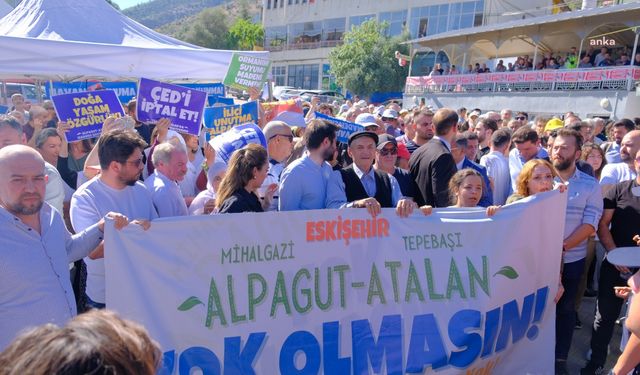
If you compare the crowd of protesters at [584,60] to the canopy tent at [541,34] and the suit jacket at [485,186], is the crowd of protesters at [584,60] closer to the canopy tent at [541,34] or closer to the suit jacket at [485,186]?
the canopy tent at [541,34]

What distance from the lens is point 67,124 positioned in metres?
4.97

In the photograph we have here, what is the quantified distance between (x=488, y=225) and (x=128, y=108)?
5.30m

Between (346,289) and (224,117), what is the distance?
13.7 ft

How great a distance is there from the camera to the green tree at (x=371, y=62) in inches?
1548

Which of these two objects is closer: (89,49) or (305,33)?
(89,49)

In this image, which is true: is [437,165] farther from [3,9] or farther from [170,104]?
[3,9]

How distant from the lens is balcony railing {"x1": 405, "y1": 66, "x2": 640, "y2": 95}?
61.8 ft

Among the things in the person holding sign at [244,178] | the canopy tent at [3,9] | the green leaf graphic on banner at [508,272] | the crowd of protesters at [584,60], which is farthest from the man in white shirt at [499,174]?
the canopy tent at [3,9]

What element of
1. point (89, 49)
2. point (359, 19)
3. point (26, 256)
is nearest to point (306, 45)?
point (359, 19)

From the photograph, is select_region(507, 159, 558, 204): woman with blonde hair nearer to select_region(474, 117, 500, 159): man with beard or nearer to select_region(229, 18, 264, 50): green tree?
select_region(474, 117, 500, 159): man with beard

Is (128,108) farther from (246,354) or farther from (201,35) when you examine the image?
(201,35)

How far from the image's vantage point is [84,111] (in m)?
5.11

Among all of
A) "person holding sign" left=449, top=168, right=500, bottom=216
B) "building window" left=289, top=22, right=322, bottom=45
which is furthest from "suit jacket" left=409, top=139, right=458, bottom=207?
"building window" left=289, top=22, right=322, bottom=45

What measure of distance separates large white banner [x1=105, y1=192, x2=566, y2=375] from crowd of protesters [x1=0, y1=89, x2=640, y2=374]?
0.70ft
